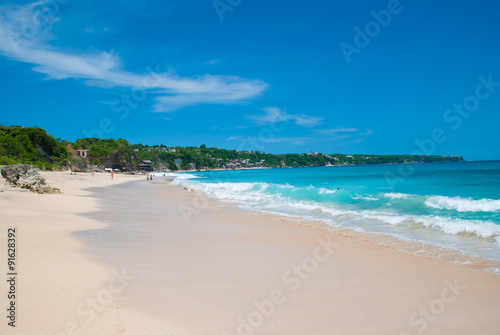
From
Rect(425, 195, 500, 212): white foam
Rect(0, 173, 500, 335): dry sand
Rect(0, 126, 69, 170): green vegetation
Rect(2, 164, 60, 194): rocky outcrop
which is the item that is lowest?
Rect(0, 173, 500, 335): dry sand

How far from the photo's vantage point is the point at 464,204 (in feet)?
45.0

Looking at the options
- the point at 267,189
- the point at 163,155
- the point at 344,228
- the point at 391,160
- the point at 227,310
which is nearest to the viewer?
the point at 227,310

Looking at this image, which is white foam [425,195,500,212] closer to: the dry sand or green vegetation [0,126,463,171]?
the dry sand

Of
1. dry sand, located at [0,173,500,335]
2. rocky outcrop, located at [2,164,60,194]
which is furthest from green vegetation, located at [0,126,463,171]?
dry sand, located at [0,173,500,335]

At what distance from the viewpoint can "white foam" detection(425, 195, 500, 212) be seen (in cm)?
1278

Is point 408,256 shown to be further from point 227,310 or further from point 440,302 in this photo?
point 227,310

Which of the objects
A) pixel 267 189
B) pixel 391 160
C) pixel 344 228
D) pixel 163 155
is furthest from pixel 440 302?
pixel 391 160

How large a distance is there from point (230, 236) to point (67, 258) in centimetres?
414

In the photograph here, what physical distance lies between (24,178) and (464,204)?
67.5 ft

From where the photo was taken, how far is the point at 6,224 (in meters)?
6.50

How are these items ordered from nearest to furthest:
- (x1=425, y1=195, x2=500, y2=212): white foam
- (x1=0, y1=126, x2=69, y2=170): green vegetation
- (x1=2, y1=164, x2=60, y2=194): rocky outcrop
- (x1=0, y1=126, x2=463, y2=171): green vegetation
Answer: (x1=425, y1=195, x2=500, y2=212): white foam → (x1=2, y1=164, x2=60, y2=194): rocky outcrop → (x1=0, y1=126, x2=69, y2=170): green vegetation → (x1=0, y1=126, x2=463, y2=171): green vegetation

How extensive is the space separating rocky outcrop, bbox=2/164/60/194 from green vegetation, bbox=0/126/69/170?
44374 millimetres

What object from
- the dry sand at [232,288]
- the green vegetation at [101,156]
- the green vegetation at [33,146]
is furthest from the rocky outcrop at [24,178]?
the green vegetation at [33,146]

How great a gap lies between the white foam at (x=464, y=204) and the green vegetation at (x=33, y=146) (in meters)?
59.4
